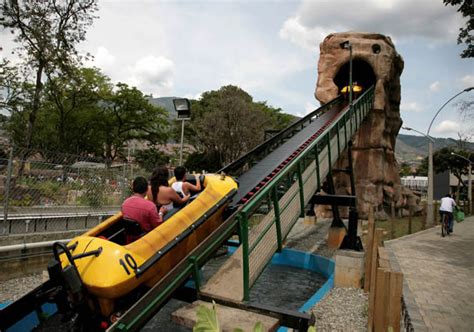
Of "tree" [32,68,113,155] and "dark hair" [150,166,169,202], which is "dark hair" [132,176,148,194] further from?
"tree" [32,68,113,155]

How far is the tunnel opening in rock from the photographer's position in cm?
2044

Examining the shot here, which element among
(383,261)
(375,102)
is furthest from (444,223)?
(383,261)

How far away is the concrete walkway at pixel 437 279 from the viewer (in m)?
5.37

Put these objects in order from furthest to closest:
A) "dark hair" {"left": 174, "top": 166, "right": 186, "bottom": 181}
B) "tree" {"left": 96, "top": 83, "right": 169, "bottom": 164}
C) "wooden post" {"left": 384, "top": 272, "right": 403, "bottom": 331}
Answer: "tree" {"left": 96, "top": 83, "right": 169, "bottom": 164} < "dark hair" {"left": 174, "top": 166, "right": 186, "bottom": 181} < "wooden post" {"left": 384, "top": 272, "right": 403, "bottom": 331}

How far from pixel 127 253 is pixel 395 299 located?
9.43 feet

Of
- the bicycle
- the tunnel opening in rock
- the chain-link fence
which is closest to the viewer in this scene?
the chain-link fence

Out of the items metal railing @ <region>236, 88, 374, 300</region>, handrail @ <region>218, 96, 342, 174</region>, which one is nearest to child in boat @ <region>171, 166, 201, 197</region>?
metal railing @ <region>236, 88, 374, 300</region>

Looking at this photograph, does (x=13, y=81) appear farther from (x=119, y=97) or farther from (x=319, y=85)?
(x=319, y=85)

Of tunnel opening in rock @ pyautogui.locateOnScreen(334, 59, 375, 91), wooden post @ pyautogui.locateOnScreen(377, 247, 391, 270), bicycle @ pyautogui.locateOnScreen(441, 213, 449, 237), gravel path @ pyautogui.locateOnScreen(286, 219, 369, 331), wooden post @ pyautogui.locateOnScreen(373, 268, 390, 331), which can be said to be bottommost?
gravel path @ pyautogui.locateOnScreen(286, 219, 369, 331)

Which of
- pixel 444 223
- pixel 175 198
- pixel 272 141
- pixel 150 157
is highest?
pixel 150 157

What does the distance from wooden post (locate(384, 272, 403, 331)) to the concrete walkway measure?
0.59 meters

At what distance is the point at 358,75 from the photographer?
22.1 metres

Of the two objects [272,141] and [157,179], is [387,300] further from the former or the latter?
[272,141]

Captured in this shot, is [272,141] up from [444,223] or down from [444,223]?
up
